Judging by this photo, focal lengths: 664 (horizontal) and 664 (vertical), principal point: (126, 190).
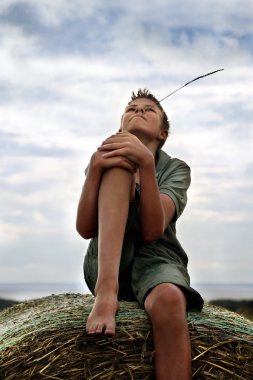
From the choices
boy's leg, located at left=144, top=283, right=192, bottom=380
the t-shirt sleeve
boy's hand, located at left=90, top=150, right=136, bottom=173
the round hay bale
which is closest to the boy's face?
the t-shirt sleeve

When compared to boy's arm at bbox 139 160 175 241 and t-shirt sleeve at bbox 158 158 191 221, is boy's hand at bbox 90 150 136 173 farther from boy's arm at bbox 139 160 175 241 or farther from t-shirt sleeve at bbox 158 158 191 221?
t-shirt sleeve at bbox 158 158 191 221

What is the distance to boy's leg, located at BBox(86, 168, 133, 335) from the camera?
2.79 meters

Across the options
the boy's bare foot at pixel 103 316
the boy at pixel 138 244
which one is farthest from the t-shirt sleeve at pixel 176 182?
the boy's bare foot at pixel 103 316

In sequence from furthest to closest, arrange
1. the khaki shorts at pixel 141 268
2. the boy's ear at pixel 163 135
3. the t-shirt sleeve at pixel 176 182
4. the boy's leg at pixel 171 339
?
A: the boy's ear at pixel 163 135
the t-shirt sleeve at pixel 176 182
the khaki shorts at pixel 141 268
the boy's leg at pixel 171 339

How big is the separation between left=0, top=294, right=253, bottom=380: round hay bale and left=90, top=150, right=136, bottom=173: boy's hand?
0.64m

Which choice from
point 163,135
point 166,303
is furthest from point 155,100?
point 166,303

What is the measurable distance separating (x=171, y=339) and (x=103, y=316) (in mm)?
299

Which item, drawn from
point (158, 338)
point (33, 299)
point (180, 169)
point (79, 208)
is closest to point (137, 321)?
point (158, 338)

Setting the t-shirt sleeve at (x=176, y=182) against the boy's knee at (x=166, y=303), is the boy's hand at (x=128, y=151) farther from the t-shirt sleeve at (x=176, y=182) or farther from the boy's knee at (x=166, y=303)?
the boy's knee at (x=166, y=303)

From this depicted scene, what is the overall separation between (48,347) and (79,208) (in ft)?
2.14

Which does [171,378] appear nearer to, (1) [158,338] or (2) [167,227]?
(1) [158,338]

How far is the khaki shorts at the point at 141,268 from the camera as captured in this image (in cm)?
Answer: 298

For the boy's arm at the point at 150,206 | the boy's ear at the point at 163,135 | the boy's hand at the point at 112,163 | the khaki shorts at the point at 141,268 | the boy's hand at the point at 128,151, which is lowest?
the khaki shorts at the point at 141,268

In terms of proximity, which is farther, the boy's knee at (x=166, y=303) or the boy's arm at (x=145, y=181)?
the boy's arm at (x=145, y=181)
